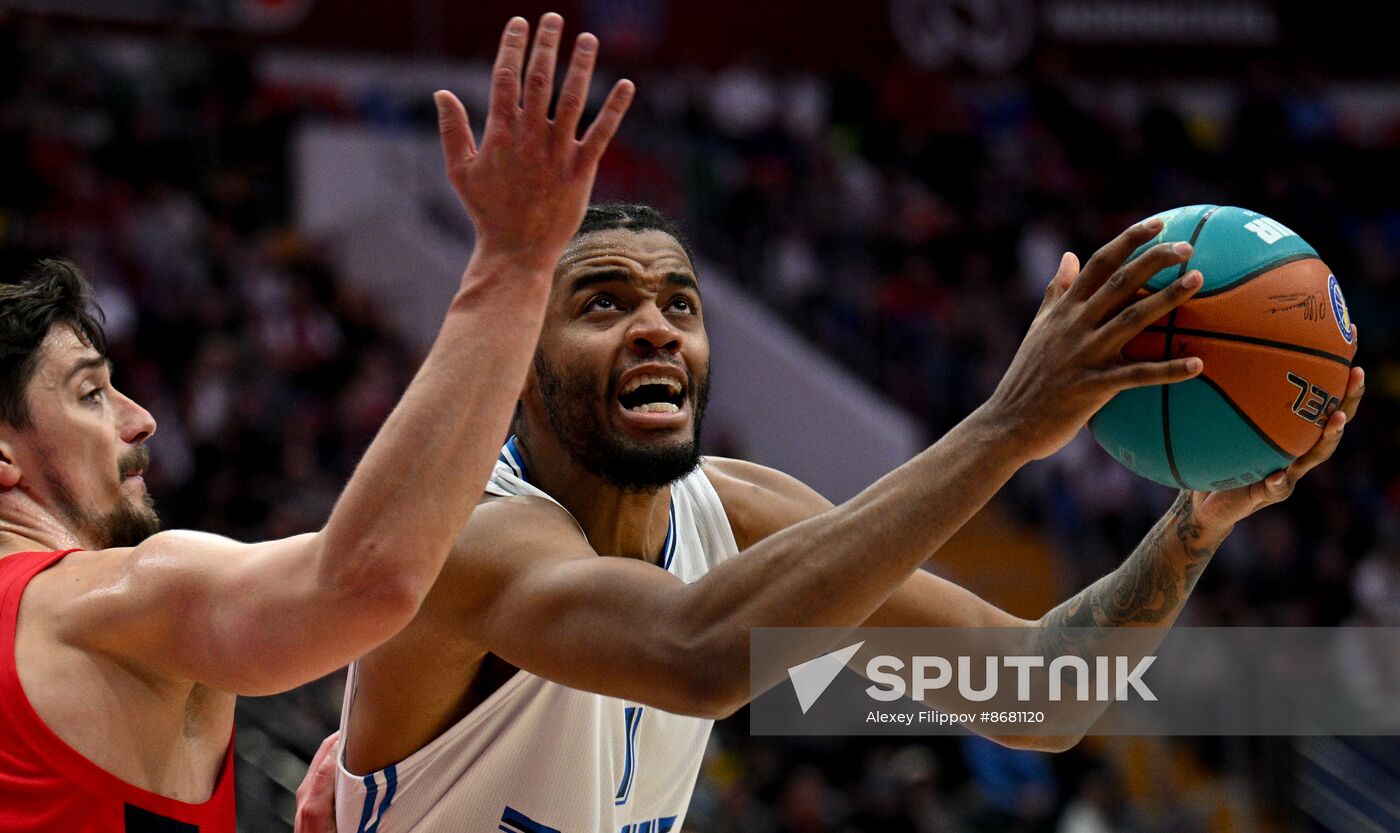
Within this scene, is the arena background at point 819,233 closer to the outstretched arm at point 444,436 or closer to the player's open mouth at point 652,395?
the player's open mouth at point 652,395

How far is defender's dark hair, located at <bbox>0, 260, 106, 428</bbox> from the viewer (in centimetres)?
291

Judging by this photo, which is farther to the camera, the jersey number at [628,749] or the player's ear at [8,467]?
the jersey number at [628,749]

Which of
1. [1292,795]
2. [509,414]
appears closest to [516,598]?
[509,414]

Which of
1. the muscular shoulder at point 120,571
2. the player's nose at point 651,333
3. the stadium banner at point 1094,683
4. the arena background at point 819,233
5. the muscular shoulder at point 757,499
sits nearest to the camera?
the muscular shoulder at point 120,571

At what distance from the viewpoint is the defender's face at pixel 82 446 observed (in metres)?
2.93

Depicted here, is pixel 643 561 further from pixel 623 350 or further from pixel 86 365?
pixel 86 365

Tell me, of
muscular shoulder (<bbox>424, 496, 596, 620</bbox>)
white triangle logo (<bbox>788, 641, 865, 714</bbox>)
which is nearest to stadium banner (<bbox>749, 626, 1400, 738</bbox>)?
white triangle logo (<bbox>788, 641, 865, 714</bbox>)

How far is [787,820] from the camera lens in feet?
28.1

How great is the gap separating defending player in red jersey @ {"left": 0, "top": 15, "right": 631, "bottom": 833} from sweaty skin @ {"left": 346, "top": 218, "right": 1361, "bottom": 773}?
19.0 inches

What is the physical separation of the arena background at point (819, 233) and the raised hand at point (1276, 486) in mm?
4893

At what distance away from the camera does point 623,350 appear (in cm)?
335

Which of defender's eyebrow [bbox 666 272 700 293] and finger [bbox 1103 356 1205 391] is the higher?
defender's eyebrow [bbox 666 272 700 293]

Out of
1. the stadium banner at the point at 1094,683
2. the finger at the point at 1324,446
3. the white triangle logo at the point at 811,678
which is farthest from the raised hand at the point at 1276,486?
the white triangle logo at the point at 811,678

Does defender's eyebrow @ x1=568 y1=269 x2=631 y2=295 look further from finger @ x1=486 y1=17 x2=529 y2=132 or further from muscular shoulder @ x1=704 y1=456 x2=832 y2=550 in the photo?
finger @ x1=486 y1=17 x2=529 y2=132
